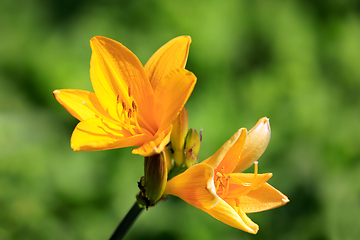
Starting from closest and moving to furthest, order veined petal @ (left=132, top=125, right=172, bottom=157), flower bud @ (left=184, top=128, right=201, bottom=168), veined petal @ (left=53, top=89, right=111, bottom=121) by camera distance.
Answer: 1. veined petal @ (left=132, top=125, right=172, bottom=157)
2. veined petal @ (left=53, top=89, right=111, bottom=121)
3. flower bud @ (left=184, top=128, right=201, bottom=168)

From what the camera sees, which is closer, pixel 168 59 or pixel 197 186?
pixel 197 186

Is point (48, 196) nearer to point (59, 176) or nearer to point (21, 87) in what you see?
point (59, 176)

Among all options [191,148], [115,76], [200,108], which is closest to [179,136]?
[191,148]

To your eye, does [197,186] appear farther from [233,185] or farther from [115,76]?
[115,76]

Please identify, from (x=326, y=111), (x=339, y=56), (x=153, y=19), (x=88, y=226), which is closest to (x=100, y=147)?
(x=88, y=226)

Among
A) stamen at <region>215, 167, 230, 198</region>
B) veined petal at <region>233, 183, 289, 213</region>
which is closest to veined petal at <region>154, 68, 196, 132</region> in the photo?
stamen at <region>215, 167, 230, 198</region>

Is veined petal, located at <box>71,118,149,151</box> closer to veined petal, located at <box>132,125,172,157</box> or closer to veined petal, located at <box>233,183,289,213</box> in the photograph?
veined petal, located at <box>132,125,172,157</box>
